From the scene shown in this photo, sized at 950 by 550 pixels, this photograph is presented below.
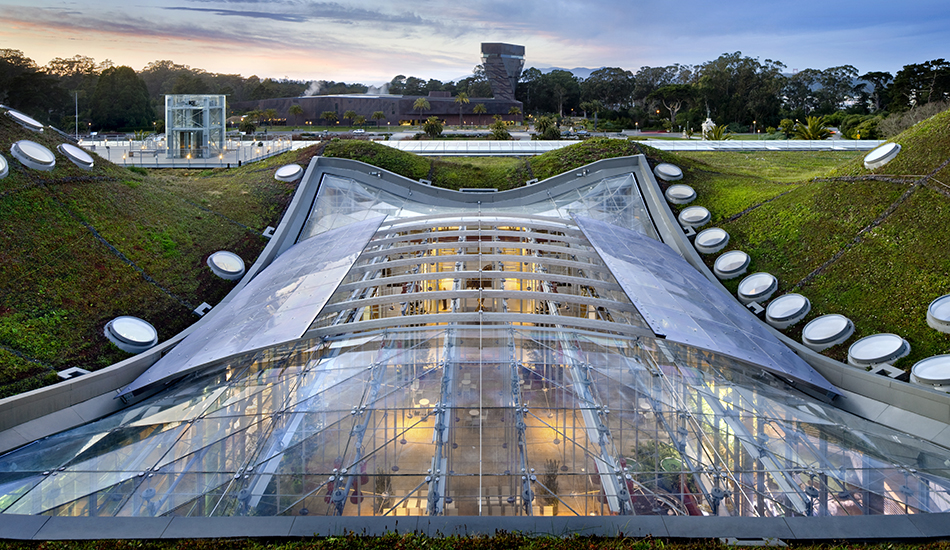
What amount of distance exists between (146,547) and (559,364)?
6.90m

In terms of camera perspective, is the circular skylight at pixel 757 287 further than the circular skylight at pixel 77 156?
No

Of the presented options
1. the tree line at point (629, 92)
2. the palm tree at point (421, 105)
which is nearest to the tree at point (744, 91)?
the tree line at point (629, 92)

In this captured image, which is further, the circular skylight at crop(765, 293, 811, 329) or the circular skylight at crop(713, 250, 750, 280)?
the circular skylight at crop(713, 250, 750, 280)

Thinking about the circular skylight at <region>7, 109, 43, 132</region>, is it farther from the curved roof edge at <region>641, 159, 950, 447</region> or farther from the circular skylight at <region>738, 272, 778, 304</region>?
the curved roof edge at <region>641, 159, 950, 447</region>

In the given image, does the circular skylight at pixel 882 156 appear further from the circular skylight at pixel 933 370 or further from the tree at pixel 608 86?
the tree at pixel 608 86

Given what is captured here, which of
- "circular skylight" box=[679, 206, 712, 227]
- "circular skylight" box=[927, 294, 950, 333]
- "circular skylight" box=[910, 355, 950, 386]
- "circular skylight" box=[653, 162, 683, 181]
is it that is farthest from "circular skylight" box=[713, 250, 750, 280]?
"circular skylight" box=[910, 355, 950, 386]

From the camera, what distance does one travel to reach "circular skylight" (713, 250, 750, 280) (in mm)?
18672

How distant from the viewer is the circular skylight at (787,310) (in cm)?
1627

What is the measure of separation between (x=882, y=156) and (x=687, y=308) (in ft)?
34.8

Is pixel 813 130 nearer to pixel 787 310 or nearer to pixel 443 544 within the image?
pixel 787 310

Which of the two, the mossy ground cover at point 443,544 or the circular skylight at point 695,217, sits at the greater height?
the circular skylight at point 695,217

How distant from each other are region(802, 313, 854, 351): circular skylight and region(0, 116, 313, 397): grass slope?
15797 millimetres

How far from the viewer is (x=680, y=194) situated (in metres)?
22.5

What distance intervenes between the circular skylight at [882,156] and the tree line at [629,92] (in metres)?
33.0
